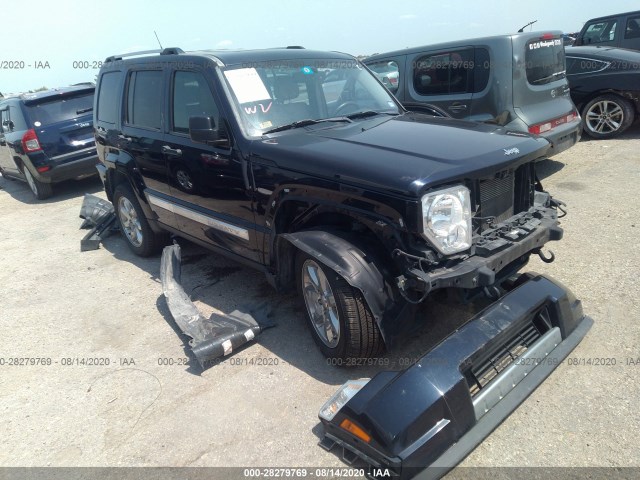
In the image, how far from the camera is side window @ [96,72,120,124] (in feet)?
17.4

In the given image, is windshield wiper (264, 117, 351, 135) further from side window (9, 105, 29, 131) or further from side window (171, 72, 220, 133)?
side window (9, 105, 29, 131)

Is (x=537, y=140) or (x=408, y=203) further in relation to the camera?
(x=537, y=140)

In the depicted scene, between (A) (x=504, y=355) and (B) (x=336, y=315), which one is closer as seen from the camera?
(A) (x=504, y=355)

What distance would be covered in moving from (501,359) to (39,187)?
8989 millimetres

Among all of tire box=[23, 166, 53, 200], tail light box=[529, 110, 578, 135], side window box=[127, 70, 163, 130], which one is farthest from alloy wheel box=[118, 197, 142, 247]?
tail light box=[529, 110, 578, 135]

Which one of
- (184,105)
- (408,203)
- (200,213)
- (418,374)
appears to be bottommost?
(418,374)

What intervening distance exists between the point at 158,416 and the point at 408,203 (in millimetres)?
1987

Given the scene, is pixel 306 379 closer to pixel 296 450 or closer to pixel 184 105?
pixel 296 450

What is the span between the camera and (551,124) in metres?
Result: 6.17

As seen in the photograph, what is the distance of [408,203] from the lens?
2.62m

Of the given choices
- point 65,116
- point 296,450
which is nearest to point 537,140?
point 296,450

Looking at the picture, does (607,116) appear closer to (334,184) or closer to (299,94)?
(299,94)

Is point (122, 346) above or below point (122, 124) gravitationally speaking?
below

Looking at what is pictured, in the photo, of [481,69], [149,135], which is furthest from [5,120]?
[481,69]
